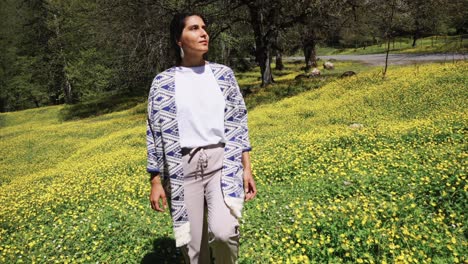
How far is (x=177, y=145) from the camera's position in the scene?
10.2 feet

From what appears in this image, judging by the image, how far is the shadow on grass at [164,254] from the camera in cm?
494

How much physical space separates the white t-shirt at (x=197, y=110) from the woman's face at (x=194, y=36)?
0.70 feet

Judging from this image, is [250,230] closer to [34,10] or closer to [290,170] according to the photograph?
[290,170]

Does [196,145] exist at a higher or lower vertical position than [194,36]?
lower

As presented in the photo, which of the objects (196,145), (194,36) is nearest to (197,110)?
(196,145)

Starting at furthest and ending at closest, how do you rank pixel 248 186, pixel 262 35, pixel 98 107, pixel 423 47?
1. pixel 423 47
2. pixel 98 107
3. pixel 262 35
4. pixel 248 186

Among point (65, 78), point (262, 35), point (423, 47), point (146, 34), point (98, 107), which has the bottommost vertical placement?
point (98, 107)

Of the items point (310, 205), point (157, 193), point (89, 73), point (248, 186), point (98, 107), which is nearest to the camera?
point (157, 193)

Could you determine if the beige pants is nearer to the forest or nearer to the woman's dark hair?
the woman's dark hair

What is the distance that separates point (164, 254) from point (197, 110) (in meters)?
2.85

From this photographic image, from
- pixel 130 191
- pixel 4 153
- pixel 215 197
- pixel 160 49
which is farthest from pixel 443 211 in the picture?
pixel 4 153

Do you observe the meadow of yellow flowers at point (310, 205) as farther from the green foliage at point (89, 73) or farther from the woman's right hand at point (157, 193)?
the green foliage at point (89, 73)

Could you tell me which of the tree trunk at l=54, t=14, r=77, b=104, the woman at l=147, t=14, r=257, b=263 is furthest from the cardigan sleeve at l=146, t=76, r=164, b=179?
the tree trunk at l=54, t=14, r=77, b=104

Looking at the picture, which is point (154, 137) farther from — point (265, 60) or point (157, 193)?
point (265, 60)
